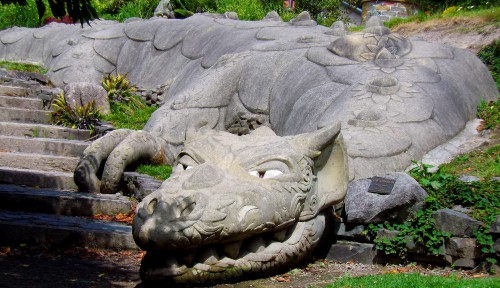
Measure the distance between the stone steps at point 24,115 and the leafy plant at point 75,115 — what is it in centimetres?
23

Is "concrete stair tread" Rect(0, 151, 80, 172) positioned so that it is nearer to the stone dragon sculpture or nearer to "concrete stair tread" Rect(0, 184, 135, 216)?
the stone dragon sculpture

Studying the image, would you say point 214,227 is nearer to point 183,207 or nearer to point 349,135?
point 183,207

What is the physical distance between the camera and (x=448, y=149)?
755 centimetres

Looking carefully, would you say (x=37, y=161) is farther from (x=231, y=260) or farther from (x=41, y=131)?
(x=231, y=260)

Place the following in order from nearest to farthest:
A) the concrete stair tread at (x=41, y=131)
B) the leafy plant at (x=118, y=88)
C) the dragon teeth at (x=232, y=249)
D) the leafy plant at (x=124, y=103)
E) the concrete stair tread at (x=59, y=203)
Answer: the dragon teeth at (x=232, y=249) → the concrete stair tread at (x=59, y=203) → the concrete stair tread at (x=41, y=131) → the leafy plant at (x=124, y=103) → the leafy plant at (x=118, y=88)

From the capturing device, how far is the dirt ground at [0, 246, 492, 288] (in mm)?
5402

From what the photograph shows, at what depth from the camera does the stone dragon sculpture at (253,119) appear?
4996mm

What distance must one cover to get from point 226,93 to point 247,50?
761mm

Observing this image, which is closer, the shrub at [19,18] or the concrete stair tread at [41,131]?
the concrete stair tread at [41,131]

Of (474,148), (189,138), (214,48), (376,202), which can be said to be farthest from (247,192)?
(214,48)

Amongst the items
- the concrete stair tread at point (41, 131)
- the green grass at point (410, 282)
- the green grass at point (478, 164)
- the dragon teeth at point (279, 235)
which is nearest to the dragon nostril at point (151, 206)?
the dragon teeth at point (279, 235)

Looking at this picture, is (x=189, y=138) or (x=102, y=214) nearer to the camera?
(x=189, y=138)

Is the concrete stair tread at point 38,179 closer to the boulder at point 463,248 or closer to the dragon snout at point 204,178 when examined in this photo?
the dragon snout at point 204,178

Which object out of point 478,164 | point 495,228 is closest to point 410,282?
point 495,228
